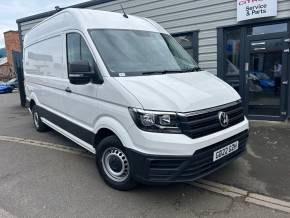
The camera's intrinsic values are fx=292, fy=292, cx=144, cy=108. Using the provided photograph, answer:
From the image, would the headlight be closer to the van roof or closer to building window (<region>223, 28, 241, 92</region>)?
the van roof

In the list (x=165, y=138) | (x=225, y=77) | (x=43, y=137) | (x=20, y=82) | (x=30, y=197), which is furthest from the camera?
(x=20, y=82)

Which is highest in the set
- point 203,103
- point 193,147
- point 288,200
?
point 203,103

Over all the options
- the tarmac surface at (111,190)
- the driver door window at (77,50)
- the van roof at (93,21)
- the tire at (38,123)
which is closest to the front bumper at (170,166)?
the tarmac surface at (111,190)

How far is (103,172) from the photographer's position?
413cm

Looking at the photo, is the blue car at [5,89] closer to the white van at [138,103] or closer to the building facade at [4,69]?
the building facade at [4,69]

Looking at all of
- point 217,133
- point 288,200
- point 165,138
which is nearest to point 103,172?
point 165,138

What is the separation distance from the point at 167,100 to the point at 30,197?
223cm

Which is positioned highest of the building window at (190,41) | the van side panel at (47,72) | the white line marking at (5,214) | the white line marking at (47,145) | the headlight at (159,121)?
the building window at (190,41)

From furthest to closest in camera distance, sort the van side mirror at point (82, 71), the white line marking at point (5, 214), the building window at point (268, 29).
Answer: the building window at point (268, 29)
the van side mirror at point (82, 71)
the white line marking at point (5, 214)

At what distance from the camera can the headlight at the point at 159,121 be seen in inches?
128

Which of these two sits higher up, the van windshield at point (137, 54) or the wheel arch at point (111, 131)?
the van windshield at point (137, 54)

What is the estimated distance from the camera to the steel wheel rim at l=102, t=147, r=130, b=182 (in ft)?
12.4

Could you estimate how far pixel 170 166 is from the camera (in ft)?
10.8

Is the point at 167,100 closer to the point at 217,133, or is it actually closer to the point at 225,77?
the point at 217,133
